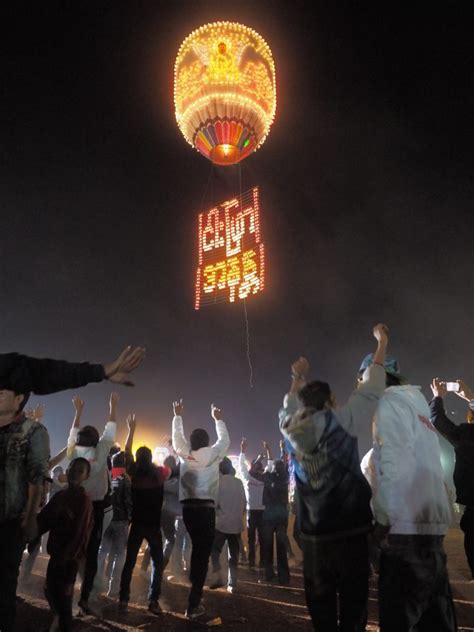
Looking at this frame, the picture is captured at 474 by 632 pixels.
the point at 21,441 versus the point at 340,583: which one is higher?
the point at 21,441

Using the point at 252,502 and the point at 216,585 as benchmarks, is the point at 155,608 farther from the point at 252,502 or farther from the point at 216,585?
the point at 252,502

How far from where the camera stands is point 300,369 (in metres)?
3.85

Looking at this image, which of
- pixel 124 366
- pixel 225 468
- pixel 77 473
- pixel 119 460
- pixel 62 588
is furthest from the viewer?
pixel 225 468

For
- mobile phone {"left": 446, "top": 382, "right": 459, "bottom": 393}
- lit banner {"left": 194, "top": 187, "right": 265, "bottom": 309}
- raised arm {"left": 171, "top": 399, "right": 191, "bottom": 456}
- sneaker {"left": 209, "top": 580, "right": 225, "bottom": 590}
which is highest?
lit banner {"left": 194, "top": 187, "right": 265, "bottom": 309}

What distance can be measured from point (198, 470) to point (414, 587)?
10.9 feet

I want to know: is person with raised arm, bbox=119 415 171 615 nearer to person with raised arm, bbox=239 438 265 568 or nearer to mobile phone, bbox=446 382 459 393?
person with raised arm, bbox=239 438 265 568

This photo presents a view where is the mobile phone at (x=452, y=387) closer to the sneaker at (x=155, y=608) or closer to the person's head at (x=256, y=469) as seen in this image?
the sneaker at (x=155, y=608)

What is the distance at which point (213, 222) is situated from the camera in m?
13.7

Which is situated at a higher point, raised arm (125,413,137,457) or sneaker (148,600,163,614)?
raised arm (125,413,137,457)

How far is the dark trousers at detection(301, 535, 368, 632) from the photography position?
104 inches

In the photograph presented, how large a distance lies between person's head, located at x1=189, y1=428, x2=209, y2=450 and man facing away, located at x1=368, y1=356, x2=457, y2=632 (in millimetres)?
3200

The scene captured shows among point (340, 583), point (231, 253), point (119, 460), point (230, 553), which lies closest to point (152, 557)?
point (230, 553)

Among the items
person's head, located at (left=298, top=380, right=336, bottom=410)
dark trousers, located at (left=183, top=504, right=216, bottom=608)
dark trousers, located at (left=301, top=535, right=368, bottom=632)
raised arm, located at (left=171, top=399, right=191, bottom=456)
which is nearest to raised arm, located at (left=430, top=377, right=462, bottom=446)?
person's head, located at (left=298, top=380, right=336, bottom=410)

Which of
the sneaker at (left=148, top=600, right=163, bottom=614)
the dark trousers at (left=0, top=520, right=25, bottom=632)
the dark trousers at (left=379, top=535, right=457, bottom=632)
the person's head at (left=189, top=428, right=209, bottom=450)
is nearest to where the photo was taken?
the dark trousers at (left=379, top=535, right=457, bottom=632)
